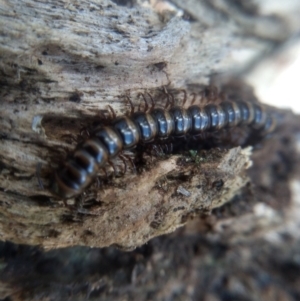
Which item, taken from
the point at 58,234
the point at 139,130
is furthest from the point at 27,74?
the point at 58,234

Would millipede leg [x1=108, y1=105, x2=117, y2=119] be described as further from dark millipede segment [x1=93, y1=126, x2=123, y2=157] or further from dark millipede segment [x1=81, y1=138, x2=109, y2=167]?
dark millipede segment [x1=81, y1=138, x2=109, y2=167]

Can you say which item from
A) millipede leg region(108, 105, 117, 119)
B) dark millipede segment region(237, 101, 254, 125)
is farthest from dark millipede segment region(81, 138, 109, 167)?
dark millipede segment region(237, 101, 254, 125)

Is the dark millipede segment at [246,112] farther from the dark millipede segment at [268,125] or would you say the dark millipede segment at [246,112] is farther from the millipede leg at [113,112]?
the millipede leg at [113,112]

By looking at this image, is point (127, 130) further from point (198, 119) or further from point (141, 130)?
point (198, 119)

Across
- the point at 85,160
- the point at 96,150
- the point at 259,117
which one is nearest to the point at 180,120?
the point at 96,150

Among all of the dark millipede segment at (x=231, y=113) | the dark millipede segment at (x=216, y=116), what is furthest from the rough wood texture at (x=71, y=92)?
the dark millipede segment at (x=231, y=113)

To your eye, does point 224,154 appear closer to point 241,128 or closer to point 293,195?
point 241,128
